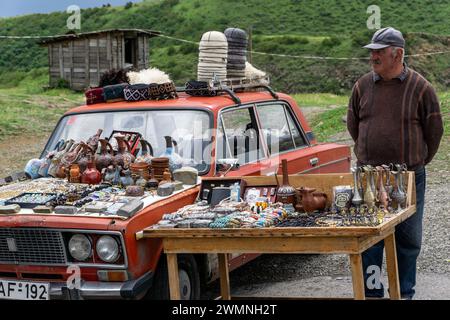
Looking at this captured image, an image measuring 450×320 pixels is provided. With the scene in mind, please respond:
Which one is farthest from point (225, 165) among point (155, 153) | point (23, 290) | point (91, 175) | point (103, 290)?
point (23, 290)

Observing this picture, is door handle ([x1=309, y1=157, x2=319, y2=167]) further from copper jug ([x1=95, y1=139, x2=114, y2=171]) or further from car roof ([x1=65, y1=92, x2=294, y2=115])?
copper jug ([x1=95, y1=139, x2=114, y2=171])

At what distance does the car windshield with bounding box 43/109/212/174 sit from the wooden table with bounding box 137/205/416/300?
53.8 inches

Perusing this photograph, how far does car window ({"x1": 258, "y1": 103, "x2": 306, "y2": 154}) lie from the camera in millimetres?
7042

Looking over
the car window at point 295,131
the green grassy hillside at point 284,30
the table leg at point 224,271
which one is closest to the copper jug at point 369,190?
the table leg at point 224,271

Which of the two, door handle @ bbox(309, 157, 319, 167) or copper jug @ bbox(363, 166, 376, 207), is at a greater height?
copper jug @ bbox(363, 166, 376, 207)

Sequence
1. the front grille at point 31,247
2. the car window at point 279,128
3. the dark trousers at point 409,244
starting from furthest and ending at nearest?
the car window at point 279,128
the dark trousers at point 409,244
the front grille at point 31,247

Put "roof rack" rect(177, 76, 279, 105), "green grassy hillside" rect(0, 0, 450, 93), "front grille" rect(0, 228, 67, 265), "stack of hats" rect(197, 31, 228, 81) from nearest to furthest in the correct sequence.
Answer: "front grille" rect(0, 228, 67, 265)
"roof rack" rect(177, 76, 279, 105)
"stack of hats" rect(197, 31, 228, 81)
"green grassy hillside" rect(0, 0, 450, 93)

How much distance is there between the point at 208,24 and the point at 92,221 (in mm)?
62607

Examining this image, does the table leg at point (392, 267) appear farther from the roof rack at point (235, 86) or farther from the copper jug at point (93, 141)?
the copper jug at point (93, 141)

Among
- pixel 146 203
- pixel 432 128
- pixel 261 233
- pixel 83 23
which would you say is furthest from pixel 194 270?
pixel 83 23

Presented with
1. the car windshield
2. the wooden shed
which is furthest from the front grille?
the wooden shed

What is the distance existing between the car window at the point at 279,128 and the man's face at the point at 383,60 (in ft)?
5.67

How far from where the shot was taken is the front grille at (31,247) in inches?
191

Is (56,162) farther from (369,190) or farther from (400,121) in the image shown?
(400,121)
